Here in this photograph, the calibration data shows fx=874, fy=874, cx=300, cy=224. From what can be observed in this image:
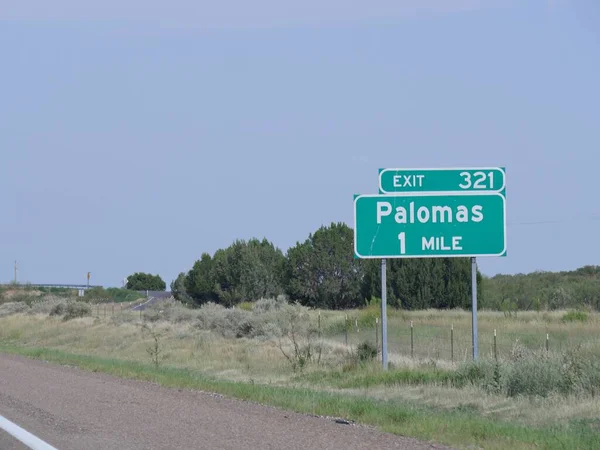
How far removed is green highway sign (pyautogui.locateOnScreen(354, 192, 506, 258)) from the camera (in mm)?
22688

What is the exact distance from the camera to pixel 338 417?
13.1 meters

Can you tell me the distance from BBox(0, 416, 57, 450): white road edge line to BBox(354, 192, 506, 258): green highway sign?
1215 cm

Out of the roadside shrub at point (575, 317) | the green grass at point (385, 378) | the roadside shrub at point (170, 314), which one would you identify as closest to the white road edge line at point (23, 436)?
the green grass at point (385, 378)

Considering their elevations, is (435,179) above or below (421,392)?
above

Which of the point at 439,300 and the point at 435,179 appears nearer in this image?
the point at 435,179

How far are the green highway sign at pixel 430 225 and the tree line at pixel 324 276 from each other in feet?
113

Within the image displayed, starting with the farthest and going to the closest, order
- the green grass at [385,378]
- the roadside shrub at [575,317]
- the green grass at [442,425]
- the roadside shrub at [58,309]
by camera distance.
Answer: the roadside shrub at [58,309] → the roadside shrub at [575,317] → the green grass at [385,378] → the green grass at [442,425]

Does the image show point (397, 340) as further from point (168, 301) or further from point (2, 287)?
point (2, 287)

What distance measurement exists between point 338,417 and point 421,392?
20.7ft

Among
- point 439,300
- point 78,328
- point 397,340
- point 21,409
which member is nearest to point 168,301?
point 78,328

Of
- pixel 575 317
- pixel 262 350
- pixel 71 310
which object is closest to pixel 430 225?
pixel 262 350

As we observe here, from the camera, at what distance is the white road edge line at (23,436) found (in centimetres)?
1038

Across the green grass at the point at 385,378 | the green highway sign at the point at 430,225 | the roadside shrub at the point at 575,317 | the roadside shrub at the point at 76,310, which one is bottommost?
the green grass at the point at 385,378

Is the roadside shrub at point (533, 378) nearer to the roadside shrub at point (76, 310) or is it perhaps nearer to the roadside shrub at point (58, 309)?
the roadside shrub at point (76, 310)
